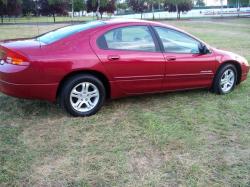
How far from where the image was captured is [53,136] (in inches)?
195

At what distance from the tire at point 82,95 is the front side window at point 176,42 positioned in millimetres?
1361

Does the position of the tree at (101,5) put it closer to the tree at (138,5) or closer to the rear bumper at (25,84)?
the tree at (138,5)

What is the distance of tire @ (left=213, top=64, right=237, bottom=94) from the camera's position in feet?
22.9

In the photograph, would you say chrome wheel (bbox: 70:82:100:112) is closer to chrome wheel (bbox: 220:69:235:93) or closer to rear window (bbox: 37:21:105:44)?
rear window (bbox: 37:21:105:44)

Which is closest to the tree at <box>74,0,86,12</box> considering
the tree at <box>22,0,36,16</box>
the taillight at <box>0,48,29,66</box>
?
the tree at <box>22,0,36,16</box>

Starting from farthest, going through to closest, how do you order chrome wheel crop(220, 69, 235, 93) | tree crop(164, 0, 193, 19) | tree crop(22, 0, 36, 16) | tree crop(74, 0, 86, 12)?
tree crop(164, 0, 193, 19)
tree crop(22, 0, 36, 16)
tree crop(74, 0, 86, 12)
chrome wheel crop(220, 69, 235, 93)

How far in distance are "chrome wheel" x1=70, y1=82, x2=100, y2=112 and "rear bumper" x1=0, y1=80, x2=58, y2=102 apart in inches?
12.3

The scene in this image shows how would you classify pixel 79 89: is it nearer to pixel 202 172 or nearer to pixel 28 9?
pixel 202 172

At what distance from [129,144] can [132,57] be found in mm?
1674

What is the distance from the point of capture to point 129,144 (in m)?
4.73

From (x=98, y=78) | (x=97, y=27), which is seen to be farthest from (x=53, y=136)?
(x=97, y=27)

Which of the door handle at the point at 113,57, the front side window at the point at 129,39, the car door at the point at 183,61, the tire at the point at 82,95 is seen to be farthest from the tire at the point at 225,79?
the tire at the point at 82,95

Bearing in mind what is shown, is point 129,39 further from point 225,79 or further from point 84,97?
point 225,79

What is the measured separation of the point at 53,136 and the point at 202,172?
2.00 m
